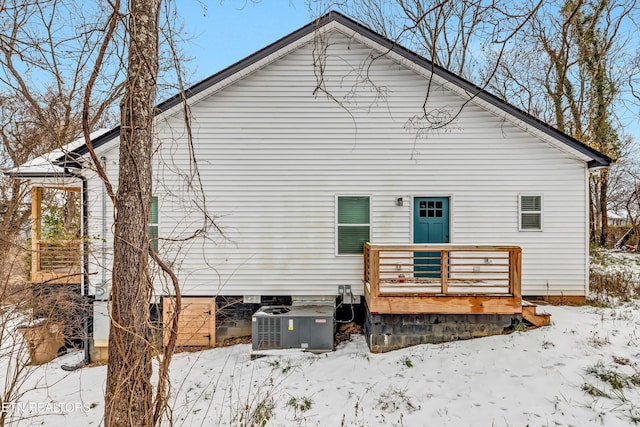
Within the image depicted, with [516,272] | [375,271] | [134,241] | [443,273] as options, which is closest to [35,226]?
[134,241]

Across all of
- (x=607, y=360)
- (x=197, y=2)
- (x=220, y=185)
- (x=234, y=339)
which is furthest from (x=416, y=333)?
(x=197, y=2)

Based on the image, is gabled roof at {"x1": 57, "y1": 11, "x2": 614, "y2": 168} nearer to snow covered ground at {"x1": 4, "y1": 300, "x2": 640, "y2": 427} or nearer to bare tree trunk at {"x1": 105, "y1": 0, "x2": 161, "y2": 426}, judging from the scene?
snow covered ground at {"x1": 4, "y1": 300, "x2": 640, "y2": 427}

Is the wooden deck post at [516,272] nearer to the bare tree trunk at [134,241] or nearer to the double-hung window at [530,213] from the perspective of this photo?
the double-hung window at [530,213]

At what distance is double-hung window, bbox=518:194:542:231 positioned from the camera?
22.0 feet

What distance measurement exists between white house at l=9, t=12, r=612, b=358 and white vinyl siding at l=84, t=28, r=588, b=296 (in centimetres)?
2

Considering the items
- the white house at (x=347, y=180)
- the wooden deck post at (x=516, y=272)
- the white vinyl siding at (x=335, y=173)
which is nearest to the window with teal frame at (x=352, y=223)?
the white house at (x=347, y=180)

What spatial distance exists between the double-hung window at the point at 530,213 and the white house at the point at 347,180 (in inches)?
0.9

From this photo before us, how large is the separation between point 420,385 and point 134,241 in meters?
4.15

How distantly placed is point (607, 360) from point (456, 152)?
418 cm

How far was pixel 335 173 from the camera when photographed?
264 inches

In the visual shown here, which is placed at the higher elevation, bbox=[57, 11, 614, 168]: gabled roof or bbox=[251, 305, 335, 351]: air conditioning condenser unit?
bbox=[57, 11, 614, 168]: gabled roof

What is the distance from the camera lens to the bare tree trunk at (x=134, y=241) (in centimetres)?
225

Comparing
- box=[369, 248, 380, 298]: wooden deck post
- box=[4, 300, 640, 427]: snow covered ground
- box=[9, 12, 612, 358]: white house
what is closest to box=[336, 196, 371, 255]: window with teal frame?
box=[9, 12, 612, 358]: white house

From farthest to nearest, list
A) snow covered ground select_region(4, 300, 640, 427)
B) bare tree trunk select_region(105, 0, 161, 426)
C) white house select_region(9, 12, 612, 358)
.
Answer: white house select_region(9, 12, 612, 358), snow covered ground select_region(4, 300, 640, 427), bare tree trunk select_region(105, 0, 161, 426)
